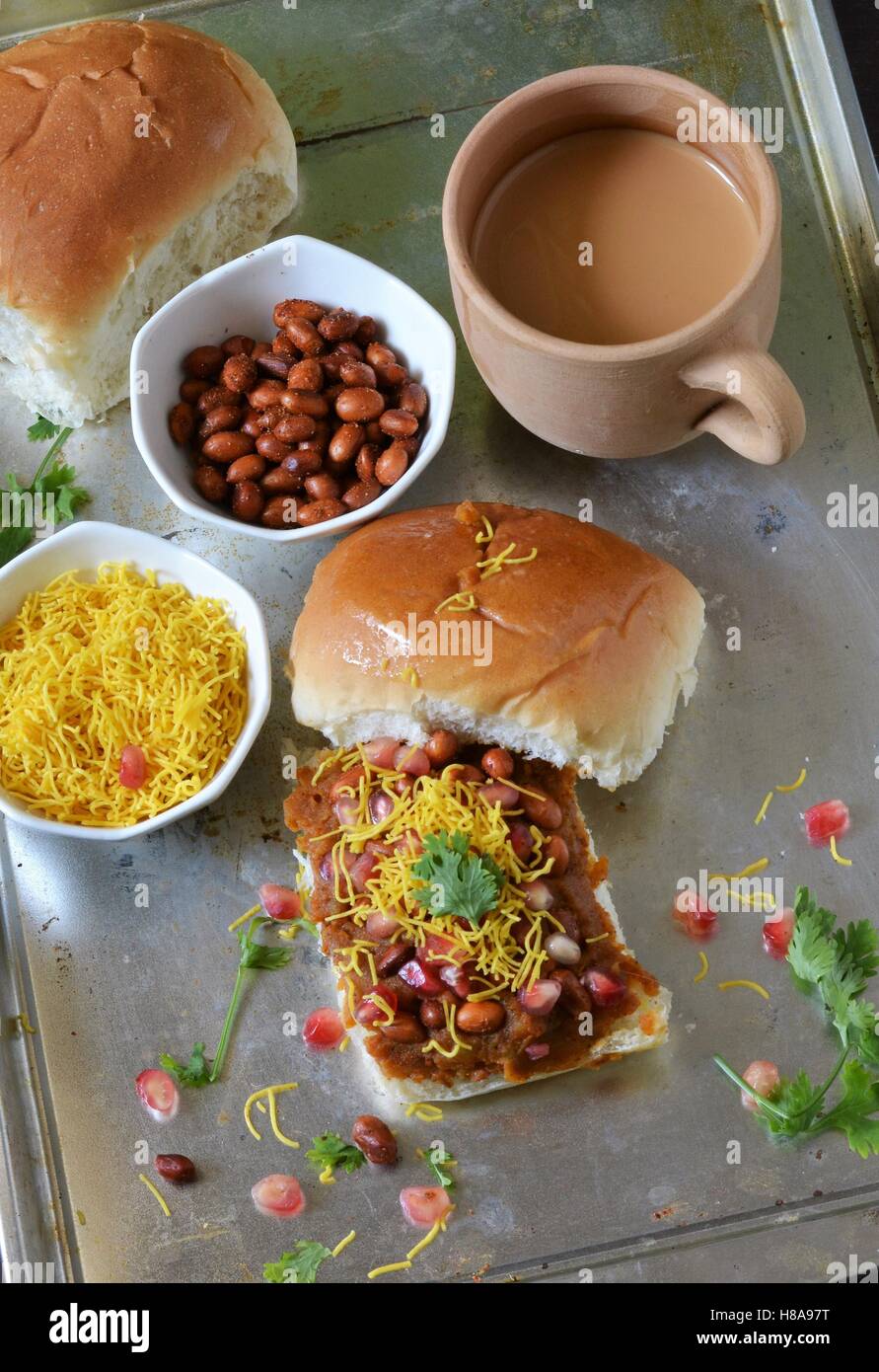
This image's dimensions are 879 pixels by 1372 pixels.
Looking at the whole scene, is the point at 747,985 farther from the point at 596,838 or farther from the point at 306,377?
the point at 306,377

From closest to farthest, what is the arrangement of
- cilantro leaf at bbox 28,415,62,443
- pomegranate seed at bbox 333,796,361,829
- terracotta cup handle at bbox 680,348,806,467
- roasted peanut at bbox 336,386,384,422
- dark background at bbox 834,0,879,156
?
terracotta cup handle at bbox 680,348,806,467
pomegranate seed at bbox 333,796,361,829
roasted peanut at bbox 336,386,384,422
cilantro leaf at bbox 28,415,62,443
dark background at bbox 834,0,879,156

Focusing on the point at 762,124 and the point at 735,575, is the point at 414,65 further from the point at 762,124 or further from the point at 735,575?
the point at 735,575

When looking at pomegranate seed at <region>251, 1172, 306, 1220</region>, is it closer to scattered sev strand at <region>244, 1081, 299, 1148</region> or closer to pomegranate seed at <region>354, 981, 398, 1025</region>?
scattered sev strand at <region>244, 1081, 299, 1148</region>

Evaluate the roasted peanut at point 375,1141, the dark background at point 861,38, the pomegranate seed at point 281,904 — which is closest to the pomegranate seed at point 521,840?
the pomegranate seed at point 281,904

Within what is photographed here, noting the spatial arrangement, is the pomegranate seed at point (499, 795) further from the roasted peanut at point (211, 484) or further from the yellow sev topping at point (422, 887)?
the roasted peanut at point (211, 484)

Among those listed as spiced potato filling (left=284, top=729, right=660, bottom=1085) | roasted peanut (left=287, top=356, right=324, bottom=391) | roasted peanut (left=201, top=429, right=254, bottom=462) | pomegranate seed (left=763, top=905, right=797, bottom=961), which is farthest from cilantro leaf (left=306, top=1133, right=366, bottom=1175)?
roasted peanut (left=287, top=356, right=324, bottom=391)
